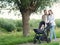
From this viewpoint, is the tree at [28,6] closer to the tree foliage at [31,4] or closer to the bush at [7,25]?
the tree foliage at [31,4]

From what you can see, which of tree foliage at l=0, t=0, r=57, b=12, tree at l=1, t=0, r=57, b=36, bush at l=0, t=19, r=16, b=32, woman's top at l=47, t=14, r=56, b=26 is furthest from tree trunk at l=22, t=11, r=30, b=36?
bush at l=0, t=19, r=16, b=32

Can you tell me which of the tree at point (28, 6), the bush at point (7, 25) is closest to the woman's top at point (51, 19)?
the tree at point (28, 6)

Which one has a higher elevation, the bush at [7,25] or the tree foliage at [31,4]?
the tree foliage at [31,4]

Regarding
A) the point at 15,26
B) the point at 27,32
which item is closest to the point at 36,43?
the point at 27,32

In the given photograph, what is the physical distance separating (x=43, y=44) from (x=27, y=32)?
4.89 metres

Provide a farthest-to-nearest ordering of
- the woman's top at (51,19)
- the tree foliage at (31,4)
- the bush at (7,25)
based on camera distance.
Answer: the bush at (7,25)
the tree foliage at (31,4)
the woman's top at (51,19)

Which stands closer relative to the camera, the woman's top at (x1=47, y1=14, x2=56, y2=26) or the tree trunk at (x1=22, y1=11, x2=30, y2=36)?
the woman's top at (x1=47, y1=14, x2=56, y2=26)

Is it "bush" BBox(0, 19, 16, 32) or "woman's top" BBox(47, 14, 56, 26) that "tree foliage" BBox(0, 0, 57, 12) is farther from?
"bush" BBox(0, 19, 16, 32)

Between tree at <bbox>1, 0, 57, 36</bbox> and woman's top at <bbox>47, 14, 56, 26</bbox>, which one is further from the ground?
tree at <bbox>1, 0, 57, 36</bbox>

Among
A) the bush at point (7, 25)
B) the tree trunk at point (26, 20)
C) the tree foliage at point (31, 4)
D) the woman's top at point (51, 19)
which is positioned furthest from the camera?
the bush at point (7, 25)

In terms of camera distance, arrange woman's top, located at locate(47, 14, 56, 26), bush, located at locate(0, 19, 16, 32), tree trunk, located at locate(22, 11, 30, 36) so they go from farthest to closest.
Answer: bush, located at locate(0, 19, 16, 32), tree trunk, located at locate(22, 11, 30, 36), woman's top, located at locate(47, 14, 56, 26)

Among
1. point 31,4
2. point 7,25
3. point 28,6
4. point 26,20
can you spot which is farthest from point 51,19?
point 7,25

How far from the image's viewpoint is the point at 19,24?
2497cm

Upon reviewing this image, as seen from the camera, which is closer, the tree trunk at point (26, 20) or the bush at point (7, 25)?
the tree trunk at point (26, 20)
